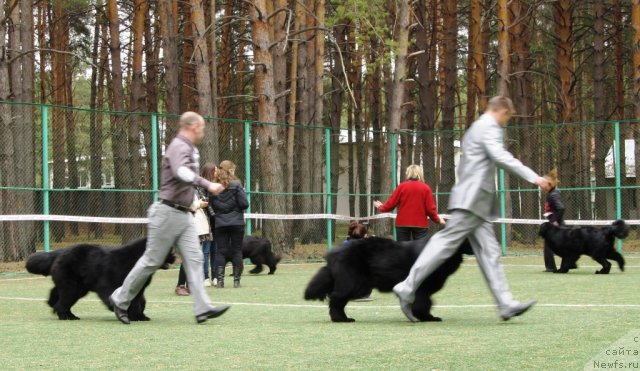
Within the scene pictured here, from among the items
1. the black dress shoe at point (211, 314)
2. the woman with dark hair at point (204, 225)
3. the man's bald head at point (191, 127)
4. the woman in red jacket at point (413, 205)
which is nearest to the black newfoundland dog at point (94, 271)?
the black dress shoe at point (211, 314)

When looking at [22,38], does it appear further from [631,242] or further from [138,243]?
[138,243]

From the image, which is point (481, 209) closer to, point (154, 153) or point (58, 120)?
point (154, 153)

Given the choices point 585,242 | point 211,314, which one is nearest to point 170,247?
point 211,314

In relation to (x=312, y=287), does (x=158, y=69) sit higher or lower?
higher

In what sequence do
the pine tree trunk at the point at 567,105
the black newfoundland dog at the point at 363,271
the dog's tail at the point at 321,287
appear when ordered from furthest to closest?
the pine tree trunk at the point at 567,105 < the dog's tail at the point at 321,287 < the black newfoundland dog at the point at 363,271

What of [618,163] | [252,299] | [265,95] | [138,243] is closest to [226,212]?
[252,299]

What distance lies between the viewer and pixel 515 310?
370 inches

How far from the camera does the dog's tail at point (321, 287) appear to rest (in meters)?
10.3

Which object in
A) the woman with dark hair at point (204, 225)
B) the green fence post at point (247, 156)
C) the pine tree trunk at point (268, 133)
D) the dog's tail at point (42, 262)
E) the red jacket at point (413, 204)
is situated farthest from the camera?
the pine tree trunk at point (268, 133)

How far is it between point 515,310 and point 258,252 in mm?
10592

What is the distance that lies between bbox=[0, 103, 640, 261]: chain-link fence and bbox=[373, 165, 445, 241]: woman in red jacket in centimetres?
707

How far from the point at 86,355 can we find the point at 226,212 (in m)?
7.55

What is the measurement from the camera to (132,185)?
27812 mm

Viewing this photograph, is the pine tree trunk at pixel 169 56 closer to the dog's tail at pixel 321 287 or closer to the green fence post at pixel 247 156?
the green fence post at pixel 247 156
